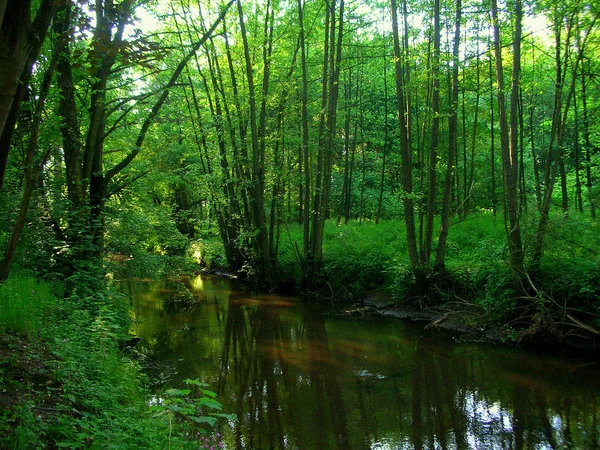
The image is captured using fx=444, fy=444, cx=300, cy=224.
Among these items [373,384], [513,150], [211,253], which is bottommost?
[373,384]

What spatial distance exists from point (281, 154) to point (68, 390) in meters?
14.6

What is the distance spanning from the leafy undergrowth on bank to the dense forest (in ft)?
1.69

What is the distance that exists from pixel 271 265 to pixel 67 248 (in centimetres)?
930

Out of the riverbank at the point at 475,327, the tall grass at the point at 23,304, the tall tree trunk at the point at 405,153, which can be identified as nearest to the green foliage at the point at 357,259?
the riverbank at the point at 475,327

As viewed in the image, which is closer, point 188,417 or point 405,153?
point 188,417

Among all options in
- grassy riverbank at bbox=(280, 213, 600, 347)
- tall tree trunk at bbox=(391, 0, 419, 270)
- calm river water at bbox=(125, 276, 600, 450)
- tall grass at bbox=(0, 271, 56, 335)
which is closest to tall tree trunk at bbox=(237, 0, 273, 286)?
grassy riverbank at bbox=(280, 213, 600, 347)

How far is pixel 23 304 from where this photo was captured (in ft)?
16.8

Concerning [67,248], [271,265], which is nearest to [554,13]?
[67,248]

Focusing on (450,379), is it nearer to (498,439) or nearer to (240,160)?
(498,439)

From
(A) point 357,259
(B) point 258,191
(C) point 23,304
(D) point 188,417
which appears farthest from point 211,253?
(D) point 188,417

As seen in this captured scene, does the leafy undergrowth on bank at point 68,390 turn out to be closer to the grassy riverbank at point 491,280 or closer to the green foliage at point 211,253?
the grassy riverbank at point 491,280

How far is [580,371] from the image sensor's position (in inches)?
285

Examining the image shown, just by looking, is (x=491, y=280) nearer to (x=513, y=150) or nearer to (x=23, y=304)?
(x=513, y=150)

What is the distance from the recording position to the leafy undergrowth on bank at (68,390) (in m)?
3.12
